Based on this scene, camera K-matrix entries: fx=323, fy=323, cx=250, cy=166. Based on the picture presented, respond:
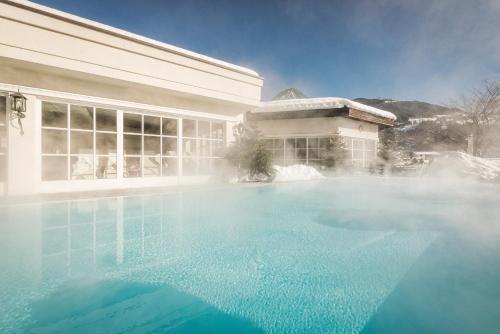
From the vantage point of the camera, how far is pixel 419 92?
1540 cm

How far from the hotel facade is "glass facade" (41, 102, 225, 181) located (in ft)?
0.08

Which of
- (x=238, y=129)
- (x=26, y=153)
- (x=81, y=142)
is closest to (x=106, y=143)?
(x=81, y=142)

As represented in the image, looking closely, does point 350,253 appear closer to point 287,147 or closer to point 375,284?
point 375,284

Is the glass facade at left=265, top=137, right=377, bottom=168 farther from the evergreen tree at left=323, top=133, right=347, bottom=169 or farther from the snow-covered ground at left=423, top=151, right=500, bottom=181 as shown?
the snow-covered ground at left=423, top=151, right=500, bottom=181

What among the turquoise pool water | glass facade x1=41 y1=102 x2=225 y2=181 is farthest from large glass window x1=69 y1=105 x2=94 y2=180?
the turquoise pool water

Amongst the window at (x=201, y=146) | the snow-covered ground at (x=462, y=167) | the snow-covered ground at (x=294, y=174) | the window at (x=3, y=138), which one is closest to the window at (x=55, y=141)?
the window at (x=3, y=138)

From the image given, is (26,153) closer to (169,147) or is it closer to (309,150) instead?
(169,147)

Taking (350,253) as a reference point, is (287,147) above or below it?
above

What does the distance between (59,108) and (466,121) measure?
72.8 ft

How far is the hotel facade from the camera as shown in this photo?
6.30 metres

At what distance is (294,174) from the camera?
37.4 feet

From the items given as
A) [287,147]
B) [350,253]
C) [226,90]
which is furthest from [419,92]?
[350,253]

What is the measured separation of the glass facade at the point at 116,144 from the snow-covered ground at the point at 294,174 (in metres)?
2.09

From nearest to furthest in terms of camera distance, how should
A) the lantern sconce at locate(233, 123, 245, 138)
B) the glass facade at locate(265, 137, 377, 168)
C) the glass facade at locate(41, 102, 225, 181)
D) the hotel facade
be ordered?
the hotel facade
the glass facade at locate(41, 102, 225, 181)
the lantern sconce at locate(233, 123, 245, 138)
the glass facade at locate(265, 137, 377, 168)
